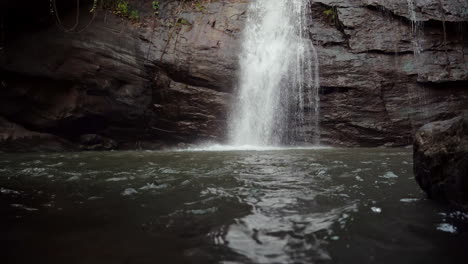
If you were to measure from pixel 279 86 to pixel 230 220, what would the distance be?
8283 mm

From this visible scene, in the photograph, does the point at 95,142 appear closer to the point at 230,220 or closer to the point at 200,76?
the point at 200,76

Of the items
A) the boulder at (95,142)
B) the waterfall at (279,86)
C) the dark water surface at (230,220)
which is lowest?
the dark water surface at (230,220)

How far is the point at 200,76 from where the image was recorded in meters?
10.2

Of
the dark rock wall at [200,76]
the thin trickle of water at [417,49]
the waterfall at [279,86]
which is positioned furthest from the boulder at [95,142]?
the thin trickle of water at [417,49]

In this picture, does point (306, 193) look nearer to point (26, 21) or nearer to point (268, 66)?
point (268, 66)

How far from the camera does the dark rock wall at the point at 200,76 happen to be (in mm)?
9773

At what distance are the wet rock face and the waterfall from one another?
679 cm

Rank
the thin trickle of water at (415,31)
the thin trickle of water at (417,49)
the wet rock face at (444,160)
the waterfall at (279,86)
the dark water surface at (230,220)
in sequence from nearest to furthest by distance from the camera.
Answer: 1. the dark water surface at (230,220)
2. the wet rock face at (444,160)
3. the thin trickle of water at (417,49)
4. the thin trickle of water at (415,31)
5. the waterfall at (279,86)

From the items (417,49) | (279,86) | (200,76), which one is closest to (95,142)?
(200,76)

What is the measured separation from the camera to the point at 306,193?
3.45 m

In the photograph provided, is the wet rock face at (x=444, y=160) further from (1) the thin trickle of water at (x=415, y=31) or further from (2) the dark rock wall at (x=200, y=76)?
(1) the thin trickle of water at (x=415, y=31)

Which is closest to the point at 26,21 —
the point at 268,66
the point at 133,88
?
the point at 133,88

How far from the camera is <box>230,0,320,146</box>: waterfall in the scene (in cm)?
1017

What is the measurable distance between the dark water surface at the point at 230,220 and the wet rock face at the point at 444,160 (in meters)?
0.16
